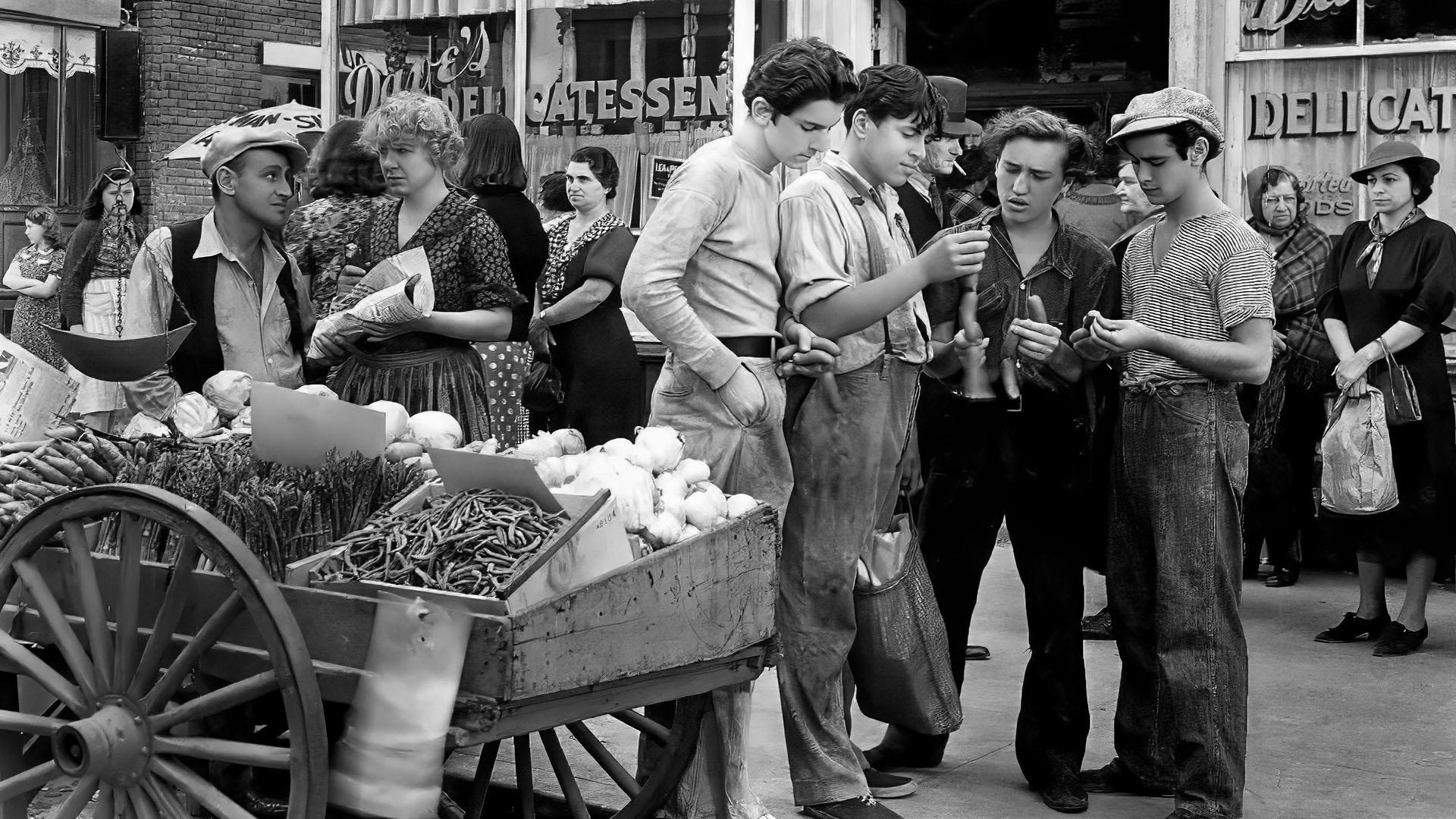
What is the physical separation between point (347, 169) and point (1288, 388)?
4740mm

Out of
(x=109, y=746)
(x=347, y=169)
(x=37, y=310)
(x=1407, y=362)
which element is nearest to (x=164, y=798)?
(x=109, y=746)

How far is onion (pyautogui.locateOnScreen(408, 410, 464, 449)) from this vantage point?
407 centimetres

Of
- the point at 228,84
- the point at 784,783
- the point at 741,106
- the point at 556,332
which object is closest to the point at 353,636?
the point at 784,783

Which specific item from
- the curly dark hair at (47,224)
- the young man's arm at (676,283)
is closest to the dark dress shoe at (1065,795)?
the young man's arm at (676,283)

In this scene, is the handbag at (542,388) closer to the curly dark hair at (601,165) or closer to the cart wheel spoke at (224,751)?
the curly dark hair at (601,165)

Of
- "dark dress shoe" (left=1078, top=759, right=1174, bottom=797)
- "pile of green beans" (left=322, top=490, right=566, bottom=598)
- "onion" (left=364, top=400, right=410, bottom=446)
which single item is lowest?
"dark dress shoe" (left=1078, top=759, right=1174, bottom=797)

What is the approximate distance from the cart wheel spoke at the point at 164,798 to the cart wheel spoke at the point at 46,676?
0.81ft

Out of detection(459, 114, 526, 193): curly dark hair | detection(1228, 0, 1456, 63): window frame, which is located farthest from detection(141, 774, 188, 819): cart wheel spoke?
detection(1228, 0, 1456, 63): window frame

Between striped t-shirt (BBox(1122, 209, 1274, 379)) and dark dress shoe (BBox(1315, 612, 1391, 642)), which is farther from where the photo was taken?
dark dress shoe (BBox(1315, 612, 1391, 642))

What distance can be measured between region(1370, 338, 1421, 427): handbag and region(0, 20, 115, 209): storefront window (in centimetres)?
1456

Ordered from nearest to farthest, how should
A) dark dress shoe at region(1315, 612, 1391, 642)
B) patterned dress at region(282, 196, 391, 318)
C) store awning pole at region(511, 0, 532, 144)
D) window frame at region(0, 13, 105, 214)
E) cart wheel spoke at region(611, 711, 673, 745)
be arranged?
1. cart wheel spoke at region(611, 711, 673, 745)
2. patterned dress at region(282, 196, 391, 318)
3. dark dress shoe at region(1315, 612, 1391, 642)
4. store awning pole at region(511, 0, 532, 144)
5. window frame at region(0, 13, 105, 214)

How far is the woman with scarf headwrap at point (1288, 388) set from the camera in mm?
7602

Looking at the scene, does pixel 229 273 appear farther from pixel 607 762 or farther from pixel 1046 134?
pixel 1046 134

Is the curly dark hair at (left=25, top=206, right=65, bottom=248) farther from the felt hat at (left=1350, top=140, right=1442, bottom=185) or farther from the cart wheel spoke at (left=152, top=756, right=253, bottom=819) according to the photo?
the cart wheel spoke at (left=152, top=756, right=253, bottom=819)
